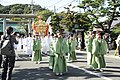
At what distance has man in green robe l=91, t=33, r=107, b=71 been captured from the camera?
39.2 feet

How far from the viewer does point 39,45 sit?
1590cm

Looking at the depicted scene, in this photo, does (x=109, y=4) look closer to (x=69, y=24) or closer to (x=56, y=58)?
(x=69, y=24)

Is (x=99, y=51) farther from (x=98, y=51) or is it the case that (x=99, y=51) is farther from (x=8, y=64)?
(x=8, y=64)

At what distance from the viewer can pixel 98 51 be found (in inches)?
471

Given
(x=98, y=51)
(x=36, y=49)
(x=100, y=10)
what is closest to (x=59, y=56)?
(x=98, y=51)

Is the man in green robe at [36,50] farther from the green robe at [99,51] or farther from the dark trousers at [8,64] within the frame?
the dark trousers at [8,64]

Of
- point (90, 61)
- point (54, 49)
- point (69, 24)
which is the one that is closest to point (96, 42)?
point (90, 61)

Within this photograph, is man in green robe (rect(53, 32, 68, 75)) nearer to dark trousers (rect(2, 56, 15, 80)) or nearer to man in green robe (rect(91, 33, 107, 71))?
man in green robe (rect(91, 33, 107, 71))

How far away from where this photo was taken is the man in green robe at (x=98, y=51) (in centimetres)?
1195

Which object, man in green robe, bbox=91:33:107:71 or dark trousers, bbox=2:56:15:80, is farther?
man in green robe, bbox=91:33:107:71

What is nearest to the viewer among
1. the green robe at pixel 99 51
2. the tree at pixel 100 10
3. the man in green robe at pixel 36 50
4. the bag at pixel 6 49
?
the bag at pixel 6 49

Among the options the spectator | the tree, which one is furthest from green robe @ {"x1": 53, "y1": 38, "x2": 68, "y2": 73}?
the tree

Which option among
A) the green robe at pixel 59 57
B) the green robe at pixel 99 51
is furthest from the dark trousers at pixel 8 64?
the green robe at pixel 99 51

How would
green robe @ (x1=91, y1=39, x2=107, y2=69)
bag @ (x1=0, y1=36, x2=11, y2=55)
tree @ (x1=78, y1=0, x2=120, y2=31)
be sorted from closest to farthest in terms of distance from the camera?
bag @ (x1=0, y1=36, x2=11, y2=55)
green robe @ (x1=91, y1=39, x2=107, y2=69)
tree @ (x1=78, y1=0, x2=120, y2=31)
